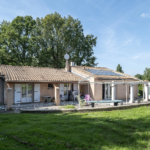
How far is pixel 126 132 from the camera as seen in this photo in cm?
579

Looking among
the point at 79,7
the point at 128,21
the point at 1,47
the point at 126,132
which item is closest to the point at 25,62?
the point at 1,47

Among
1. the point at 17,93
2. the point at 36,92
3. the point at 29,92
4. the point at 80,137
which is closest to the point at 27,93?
the point at 29,92

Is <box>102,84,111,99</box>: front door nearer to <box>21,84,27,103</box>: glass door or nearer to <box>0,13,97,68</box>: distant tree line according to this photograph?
<box>21,84,27,103</box>: glass door

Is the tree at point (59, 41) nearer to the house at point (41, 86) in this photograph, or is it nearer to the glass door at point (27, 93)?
the house at point (41, 86)

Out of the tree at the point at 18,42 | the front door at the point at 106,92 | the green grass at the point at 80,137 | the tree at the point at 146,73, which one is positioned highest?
the tree at the point at 18,42

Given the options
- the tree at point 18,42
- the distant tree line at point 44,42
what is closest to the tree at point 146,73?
the distant tree line at point 44,42

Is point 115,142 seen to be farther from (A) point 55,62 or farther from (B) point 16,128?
(A) point 55,62

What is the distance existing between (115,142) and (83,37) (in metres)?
31.9

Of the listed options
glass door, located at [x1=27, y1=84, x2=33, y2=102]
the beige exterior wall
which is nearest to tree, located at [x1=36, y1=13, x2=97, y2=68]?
the beige exterior wall

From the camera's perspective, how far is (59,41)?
3269 cm

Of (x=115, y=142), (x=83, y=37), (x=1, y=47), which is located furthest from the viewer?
(x=83, y=37)

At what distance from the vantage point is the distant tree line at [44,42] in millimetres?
29362

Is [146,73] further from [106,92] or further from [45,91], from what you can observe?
[45,91]

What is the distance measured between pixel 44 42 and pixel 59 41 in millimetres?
3452
